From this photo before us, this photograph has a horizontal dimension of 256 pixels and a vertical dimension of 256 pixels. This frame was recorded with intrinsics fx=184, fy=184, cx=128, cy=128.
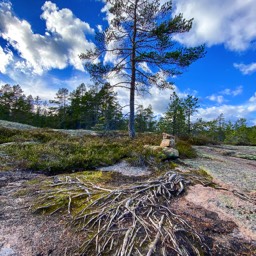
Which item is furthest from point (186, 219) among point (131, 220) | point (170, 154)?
point (170, 154)

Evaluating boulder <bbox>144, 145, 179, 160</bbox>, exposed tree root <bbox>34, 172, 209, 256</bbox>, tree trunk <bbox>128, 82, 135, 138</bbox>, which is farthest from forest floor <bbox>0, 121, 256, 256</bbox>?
tree trunk <bbox>128, 82, 135, 138</bbox>

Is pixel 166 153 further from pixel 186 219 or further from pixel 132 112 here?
pixel 132 112

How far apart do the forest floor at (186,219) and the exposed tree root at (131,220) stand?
0.17m

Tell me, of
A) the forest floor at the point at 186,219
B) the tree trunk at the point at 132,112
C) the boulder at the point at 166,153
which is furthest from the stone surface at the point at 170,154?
the tree trunk at the point at 132,112

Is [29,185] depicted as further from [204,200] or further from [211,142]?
[211,142]

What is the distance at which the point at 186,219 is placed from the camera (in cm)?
265

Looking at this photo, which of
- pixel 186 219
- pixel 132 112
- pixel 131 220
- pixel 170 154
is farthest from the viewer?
pixel 132 112

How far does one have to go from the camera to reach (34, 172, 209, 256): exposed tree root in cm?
204

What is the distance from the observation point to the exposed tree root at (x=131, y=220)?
204cm

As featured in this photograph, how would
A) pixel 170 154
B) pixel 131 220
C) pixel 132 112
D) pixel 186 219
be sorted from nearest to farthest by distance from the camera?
pixel 131 220, pixel 186 219, pixel 170 154, pixel 132 112

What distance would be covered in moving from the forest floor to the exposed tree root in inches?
6.6

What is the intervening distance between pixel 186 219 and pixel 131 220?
0.80 metres

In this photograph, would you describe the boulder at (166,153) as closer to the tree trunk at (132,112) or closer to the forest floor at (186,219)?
the forest floor at (186,219)

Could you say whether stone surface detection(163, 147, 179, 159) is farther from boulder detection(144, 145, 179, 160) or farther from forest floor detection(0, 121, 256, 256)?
forest floor detection(0, 121, 256, 256)
